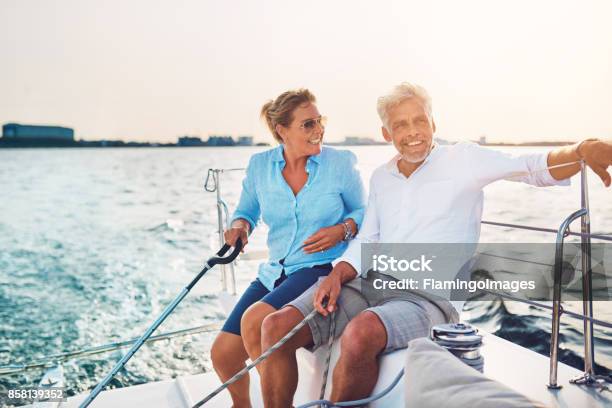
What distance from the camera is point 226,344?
2.24 metres

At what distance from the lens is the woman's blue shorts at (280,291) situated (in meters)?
2.14

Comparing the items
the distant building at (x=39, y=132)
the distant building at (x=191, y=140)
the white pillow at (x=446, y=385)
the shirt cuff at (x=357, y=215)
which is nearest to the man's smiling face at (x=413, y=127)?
the shirt cuff at (x=357, y=215)

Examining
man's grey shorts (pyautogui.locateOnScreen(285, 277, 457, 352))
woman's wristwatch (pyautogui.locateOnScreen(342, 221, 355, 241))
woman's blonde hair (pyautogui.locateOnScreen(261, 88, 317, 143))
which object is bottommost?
man's grey shorts (pyautogui.locateOnScreen(285, 277, 457, 352))

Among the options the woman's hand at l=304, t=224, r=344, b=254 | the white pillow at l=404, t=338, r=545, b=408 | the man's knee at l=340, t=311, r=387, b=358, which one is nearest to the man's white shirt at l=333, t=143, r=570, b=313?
the woman's hand at l=304, t=224, r=344, b=254

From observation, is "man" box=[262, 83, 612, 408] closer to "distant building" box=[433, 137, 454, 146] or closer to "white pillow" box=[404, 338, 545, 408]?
"distant building" box=[433, 137, 454, 146]

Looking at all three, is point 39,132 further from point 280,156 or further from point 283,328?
point 283,328

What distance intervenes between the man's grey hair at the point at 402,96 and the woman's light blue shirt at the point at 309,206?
34 cm

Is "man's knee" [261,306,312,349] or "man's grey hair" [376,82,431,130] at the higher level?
"man's grey hair" [376,82,431,130]

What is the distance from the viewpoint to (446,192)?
196cm

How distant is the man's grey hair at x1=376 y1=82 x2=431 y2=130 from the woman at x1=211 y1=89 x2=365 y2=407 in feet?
1.06

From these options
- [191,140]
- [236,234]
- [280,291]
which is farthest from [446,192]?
[191,140]

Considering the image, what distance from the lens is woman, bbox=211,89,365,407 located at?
224cm

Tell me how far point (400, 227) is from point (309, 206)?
404 mm

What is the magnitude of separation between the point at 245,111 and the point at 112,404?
54.0ft
